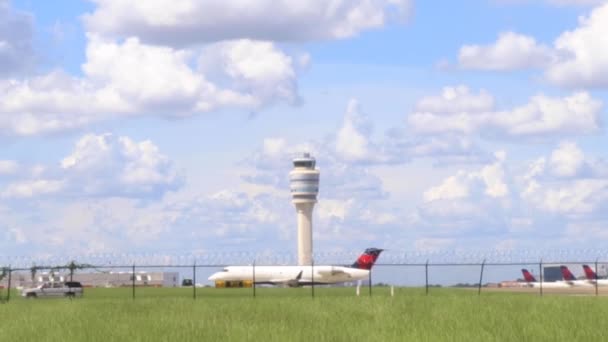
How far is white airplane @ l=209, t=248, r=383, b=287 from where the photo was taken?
121m

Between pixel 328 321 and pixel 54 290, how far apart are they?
5865 centimetres

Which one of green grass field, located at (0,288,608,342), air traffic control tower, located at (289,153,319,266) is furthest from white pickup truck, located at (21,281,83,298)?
air traffic control tower, located at (289,153,319,266)

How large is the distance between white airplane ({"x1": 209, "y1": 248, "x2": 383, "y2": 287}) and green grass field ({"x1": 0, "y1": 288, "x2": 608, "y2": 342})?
259 ft

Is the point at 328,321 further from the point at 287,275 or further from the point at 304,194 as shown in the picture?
the point at 304,194

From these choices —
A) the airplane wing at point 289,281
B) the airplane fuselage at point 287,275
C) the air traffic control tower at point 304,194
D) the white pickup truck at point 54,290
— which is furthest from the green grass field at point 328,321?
the air traffic control tower at point 304,194

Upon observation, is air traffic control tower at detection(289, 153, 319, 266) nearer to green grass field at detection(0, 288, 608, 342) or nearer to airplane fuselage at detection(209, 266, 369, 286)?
airplane fuselage at detection(209, 266, 369, 286)

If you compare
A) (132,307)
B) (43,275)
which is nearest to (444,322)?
(132,307)

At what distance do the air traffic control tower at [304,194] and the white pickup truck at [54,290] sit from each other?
9076 cm

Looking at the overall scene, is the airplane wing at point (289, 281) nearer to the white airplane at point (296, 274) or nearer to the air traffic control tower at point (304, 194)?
the white airplane at point (296, 274)

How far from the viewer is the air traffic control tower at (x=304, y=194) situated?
17575 cm

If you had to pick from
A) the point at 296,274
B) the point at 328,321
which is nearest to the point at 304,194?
the point at 296,274

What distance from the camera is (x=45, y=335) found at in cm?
2717

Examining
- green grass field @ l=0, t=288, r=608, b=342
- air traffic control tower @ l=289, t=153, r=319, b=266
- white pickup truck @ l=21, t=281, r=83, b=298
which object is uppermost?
air traffic control tower @ l=289, t=153, r=319, b=266

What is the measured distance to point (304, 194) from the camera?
178 meters
